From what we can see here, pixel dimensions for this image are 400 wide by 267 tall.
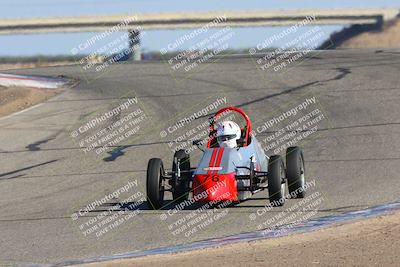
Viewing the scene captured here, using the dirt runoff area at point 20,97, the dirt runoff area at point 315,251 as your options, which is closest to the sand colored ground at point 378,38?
the dirt runoff area at point 20,97

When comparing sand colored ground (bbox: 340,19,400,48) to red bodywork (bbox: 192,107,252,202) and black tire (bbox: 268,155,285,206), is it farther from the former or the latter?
red bodywork (bbox: 192,107,252,202)

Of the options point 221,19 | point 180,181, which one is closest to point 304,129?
point 180,181

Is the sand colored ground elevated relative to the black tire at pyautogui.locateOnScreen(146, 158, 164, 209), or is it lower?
lower

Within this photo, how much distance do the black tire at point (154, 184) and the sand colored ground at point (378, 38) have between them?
160 feet

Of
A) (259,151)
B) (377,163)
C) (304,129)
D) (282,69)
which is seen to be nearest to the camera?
(259,151)

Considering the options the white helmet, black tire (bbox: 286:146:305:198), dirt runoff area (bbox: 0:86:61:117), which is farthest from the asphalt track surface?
the white helmet

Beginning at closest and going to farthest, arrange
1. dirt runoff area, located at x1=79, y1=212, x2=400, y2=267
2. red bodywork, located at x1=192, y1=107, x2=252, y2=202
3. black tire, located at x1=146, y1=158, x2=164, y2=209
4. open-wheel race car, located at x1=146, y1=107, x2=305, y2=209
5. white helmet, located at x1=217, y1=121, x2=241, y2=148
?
dirt runoff area, located at x1=79, y1=212, x2=400, y2=267 → red bodywork, located at x1=192, y1=107, x2=252, y2=202 → open-wheel race car, located at x1=146, y1=107, x2=305, y2=209 → black tire, located at x1=146, y1=158, x2=164, y2=209 → white helmet, located at x1=217, y1=121, x2=241, y2=148

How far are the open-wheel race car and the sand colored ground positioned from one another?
47861 millimetres

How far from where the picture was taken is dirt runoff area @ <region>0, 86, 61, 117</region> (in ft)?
83.4

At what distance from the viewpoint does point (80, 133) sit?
21.3 metres

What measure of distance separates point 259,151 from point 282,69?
47.0 feet

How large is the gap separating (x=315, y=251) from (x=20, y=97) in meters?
18.4


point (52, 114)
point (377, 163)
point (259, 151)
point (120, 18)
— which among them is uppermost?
point (120, 18)

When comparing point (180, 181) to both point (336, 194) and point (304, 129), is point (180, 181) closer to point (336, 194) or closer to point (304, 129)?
point (336, 194)
